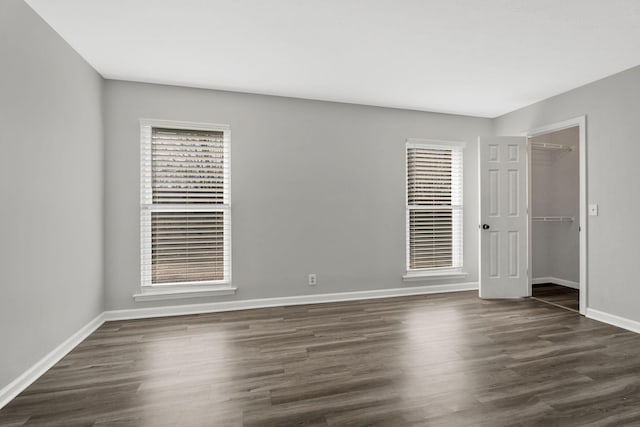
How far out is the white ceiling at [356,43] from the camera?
2270 mm

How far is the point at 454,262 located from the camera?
4770mm

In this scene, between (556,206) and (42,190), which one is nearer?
(42,190)

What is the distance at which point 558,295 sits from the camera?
14.9ft

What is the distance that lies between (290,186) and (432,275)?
2.46 meters

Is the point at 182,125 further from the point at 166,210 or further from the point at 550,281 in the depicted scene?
the point at 550,281

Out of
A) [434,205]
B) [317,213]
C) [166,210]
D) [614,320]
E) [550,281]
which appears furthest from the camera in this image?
[550,281]

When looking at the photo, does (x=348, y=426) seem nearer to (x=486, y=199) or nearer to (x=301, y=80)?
(x=301, y=80)

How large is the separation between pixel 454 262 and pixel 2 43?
5263 mm

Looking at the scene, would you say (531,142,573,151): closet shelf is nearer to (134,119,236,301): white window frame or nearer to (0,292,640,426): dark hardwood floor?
(0,292,640,426): dark hardwood floor

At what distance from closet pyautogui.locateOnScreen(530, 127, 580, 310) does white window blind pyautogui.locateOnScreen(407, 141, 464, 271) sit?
135cm

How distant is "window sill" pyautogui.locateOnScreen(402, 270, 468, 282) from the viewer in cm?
449

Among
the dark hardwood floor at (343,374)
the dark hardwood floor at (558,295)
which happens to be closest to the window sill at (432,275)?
the dark hardwood floor at (343,374)

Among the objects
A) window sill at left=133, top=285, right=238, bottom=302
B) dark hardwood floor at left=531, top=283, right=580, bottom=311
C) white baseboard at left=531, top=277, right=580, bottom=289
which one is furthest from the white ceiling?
white baseboard at left=531, top=277, right=580, bottom=289

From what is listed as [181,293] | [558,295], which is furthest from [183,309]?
[558,295]
